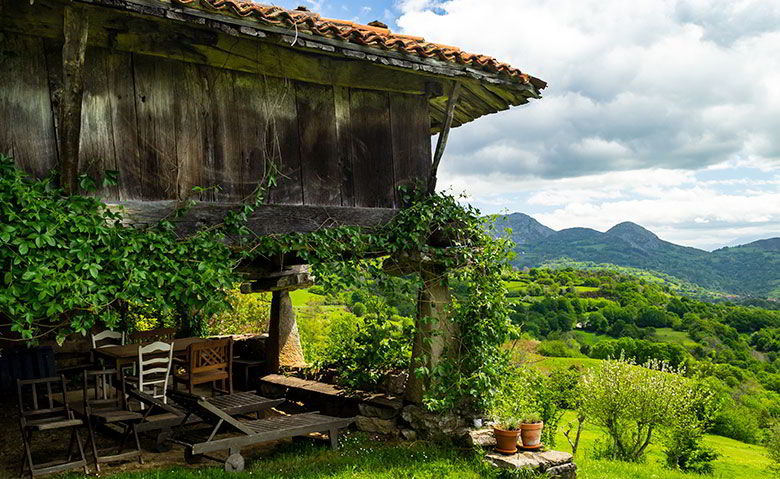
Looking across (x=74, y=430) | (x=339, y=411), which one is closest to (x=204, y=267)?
(x=74, y=430)

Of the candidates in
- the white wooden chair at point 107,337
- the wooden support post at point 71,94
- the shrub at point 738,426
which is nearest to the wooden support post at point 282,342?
the white wooden chair at point 107,337

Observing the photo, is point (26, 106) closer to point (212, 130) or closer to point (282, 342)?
point (212, 130)

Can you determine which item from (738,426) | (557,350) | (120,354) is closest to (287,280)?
(120,354)

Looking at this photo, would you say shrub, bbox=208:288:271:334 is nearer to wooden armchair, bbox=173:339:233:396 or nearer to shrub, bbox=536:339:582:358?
wooden armchair, bbox=173:339:233:396

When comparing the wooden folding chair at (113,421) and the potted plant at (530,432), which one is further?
the potted plant at (530,432)

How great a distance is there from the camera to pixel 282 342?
10.5 meters

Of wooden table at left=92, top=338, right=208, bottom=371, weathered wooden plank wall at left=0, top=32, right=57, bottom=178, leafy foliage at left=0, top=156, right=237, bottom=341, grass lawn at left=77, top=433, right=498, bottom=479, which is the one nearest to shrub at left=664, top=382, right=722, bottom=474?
grass lawn at left=77, top=433, right=498, bottom=479

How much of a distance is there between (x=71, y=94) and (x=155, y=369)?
4.31 metres

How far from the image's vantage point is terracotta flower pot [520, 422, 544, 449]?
7.12 meters

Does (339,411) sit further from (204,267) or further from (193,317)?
(193,317)

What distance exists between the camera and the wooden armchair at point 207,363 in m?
7.93

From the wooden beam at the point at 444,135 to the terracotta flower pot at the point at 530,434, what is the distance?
325 centimetres

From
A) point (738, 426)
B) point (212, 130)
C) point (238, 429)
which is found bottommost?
point (738, 426)

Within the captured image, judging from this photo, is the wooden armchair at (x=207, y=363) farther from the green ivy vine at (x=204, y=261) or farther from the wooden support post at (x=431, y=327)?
the wooden support post at (x=431, y=327)
